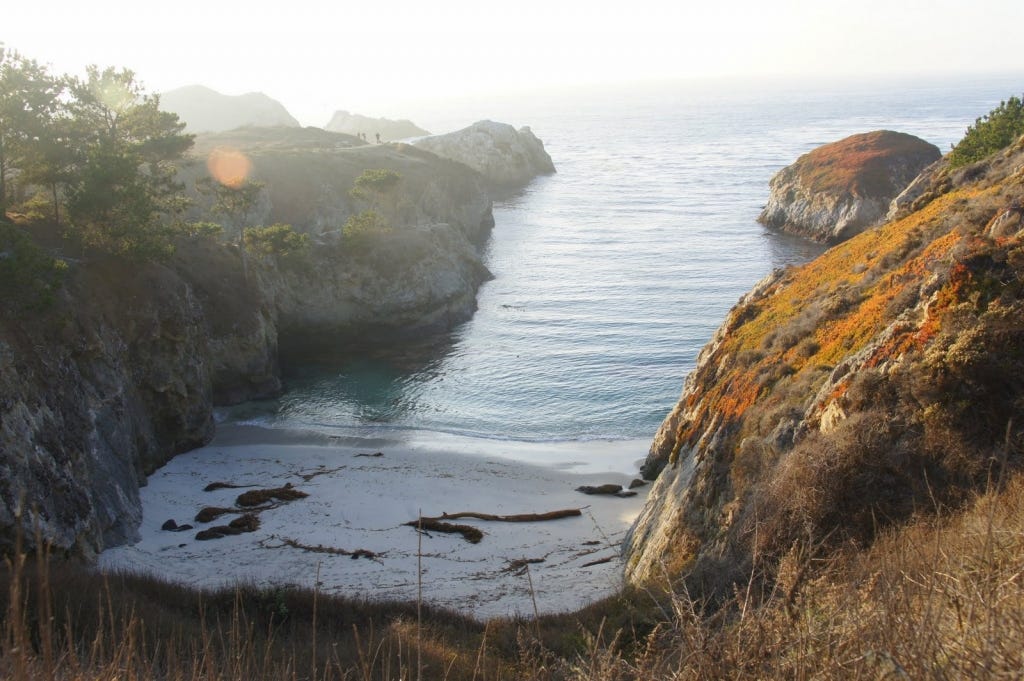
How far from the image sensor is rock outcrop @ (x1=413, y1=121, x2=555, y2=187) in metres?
134

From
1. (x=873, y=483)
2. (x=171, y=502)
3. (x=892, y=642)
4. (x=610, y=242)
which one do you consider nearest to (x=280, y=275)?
(x=171, y=502)

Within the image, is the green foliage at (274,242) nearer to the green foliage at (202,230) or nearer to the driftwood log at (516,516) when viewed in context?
the green foliage at (202,230)

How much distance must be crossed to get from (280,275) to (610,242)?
132 ft

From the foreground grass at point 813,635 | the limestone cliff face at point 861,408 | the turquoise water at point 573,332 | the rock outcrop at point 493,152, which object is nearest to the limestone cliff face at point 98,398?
the turquoise water at point 573,332

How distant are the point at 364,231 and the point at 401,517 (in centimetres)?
3479

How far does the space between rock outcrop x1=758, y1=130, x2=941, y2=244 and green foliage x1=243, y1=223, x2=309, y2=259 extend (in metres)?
53.3

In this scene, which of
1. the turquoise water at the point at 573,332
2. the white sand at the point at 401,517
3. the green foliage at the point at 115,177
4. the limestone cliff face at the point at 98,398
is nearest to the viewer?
the white sand at the point at 401,517

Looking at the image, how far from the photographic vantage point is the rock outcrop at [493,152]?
133875 mm

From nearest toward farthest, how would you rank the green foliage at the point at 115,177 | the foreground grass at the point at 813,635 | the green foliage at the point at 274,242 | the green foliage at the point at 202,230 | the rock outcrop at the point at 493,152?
the foreground grass at the point at 813,635 < the green foliage at the point at 115,177 < the green foliage at the point at 202,230 < the green foliage at the point at 274,242 < the rock outcrop at the point at 493,152

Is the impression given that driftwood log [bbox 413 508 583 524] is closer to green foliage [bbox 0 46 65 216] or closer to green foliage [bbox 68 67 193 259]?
green foliage [bbox 68 67 193 259]

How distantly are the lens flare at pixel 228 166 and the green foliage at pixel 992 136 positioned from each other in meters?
57.9

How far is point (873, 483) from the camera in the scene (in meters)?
13.5

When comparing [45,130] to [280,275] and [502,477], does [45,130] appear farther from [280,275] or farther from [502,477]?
[502,477]

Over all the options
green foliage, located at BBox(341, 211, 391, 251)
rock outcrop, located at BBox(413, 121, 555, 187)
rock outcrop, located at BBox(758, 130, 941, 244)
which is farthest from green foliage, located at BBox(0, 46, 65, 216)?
rock outcrop, located at BBox(413, 121, 555, 187)
